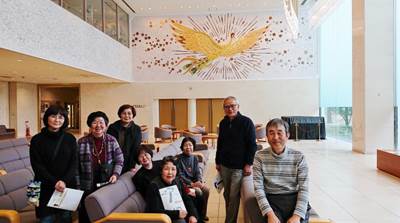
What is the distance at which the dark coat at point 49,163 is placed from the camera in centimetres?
266

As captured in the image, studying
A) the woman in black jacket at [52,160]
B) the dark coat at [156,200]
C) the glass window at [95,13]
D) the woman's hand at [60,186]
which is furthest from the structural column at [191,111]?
the woman's hand at [60,186]

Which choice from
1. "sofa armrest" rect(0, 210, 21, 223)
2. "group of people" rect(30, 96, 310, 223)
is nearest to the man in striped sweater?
"group of people" rect(30, 96, 310, 223)

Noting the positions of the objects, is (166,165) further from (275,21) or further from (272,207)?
(275,21)

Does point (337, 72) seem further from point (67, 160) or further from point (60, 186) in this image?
point (60, 186)

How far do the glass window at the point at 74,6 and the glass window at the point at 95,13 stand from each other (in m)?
0.49

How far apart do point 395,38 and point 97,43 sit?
9.33 meters

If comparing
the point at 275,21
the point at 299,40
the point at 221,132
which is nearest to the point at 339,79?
the point at 299,40

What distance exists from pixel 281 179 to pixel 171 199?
992 mm

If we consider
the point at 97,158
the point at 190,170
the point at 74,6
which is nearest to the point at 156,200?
the point at 97,158

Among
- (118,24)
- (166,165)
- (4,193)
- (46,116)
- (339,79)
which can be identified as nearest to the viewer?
(46,116)

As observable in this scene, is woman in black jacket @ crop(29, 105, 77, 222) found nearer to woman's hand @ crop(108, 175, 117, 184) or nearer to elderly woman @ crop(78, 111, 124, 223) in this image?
elderly woman @ crop(78, 111, 124, 223)

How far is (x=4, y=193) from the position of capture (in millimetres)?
3574

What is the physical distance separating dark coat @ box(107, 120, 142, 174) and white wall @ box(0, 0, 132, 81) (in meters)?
4.33

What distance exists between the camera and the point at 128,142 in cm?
358
